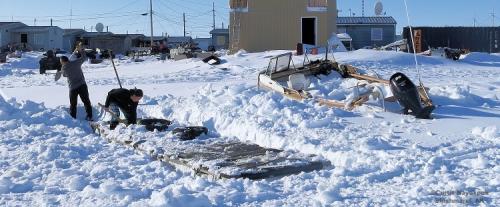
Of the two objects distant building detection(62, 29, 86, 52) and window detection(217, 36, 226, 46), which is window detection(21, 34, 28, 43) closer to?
distant building detection(62, 29, 86, 52)

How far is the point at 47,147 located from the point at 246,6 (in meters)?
20.4

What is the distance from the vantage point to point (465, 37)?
38.7 meters

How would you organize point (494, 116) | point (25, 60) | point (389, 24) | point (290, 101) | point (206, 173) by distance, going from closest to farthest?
point (206, 173)
point (494, 116)
point (290, 101)
point (25, 60)
point (389, 24)

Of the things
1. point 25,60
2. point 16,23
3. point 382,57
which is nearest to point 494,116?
point 382,57

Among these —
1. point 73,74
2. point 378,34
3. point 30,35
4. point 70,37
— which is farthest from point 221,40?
point 73,74

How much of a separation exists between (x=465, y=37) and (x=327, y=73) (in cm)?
2736

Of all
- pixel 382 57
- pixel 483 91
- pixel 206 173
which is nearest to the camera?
pixel 206 173

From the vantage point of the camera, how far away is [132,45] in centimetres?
6988

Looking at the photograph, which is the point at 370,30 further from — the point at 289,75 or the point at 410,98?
the point at 410,98

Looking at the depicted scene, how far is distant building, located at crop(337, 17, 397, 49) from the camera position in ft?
149

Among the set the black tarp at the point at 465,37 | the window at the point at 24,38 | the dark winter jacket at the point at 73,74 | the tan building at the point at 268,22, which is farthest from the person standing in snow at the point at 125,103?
the window at the point at 24,38

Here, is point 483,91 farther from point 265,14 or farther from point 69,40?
point 69,40

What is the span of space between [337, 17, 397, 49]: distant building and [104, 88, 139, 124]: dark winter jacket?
119 ft

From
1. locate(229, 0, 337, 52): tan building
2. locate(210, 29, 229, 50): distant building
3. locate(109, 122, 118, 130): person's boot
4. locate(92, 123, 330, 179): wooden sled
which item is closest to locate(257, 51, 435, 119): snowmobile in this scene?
locate(92, 123, 330, 179): wooden sled
